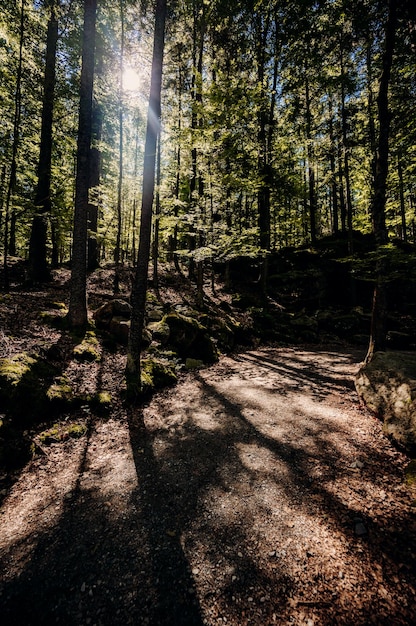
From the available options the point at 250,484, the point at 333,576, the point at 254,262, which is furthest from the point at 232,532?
the point at 254,262

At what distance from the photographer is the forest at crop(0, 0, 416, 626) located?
280 cm

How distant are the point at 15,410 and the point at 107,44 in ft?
57.6

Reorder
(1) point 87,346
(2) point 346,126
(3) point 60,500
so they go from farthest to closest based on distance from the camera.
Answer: (2) point 346,126 < (1) point 87,346 < (3) point 60,500

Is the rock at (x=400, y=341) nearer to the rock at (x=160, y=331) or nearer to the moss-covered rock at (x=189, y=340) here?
the moss-covered rock at (x=189, y=340)

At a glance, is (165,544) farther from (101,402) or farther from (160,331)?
(160,331)

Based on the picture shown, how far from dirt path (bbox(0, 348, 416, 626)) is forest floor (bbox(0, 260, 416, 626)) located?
1 cm

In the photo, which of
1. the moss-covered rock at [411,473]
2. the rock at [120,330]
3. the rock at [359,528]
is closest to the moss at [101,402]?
the rock at [120,330]

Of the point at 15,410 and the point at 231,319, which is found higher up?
the point at 231,319

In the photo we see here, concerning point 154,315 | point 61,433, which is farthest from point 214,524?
point 154,315

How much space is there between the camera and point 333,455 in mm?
4625

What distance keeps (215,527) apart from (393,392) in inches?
165

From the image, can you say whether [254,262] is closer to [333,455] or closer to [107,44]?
[107,44]

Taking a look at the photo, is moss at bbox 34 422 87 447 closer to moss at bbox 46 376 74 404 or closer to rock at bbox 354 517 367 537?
moss at bbox 46 376 74 404

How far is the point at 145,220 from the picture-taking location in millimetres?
6949
